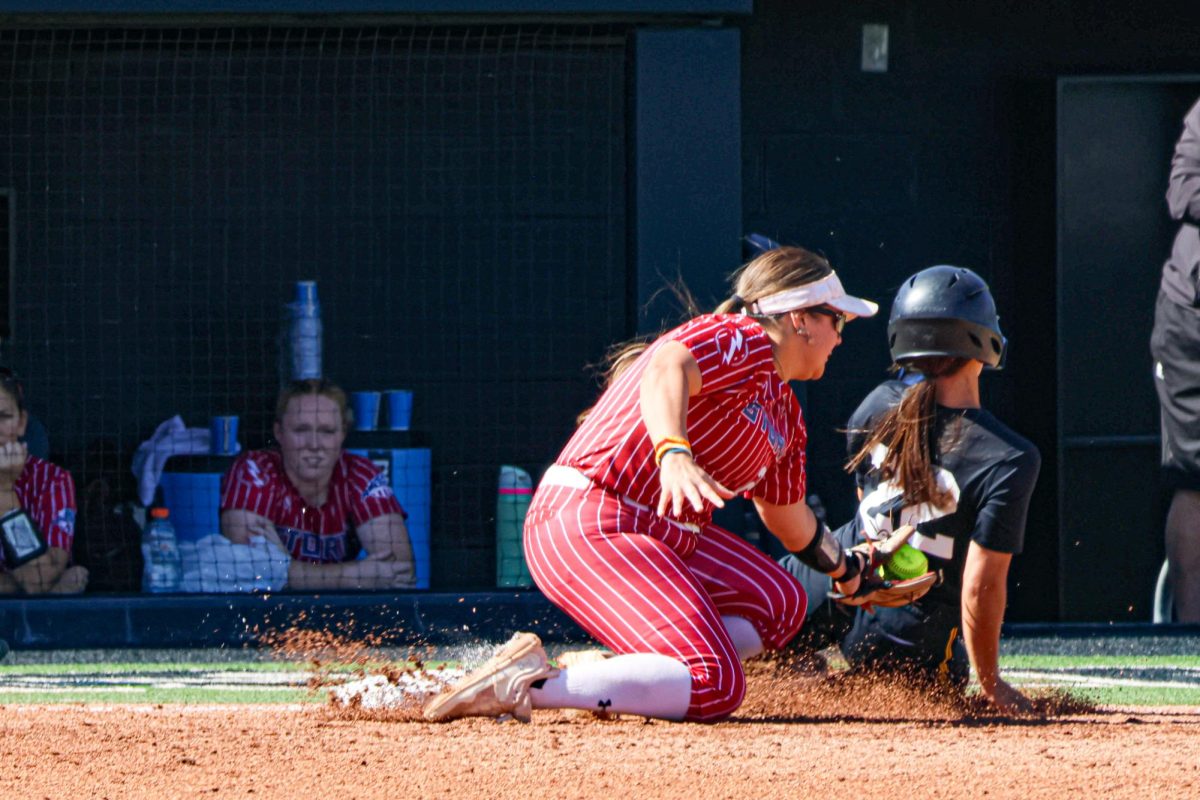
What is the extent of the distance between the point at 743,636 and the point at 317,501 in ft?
8.54

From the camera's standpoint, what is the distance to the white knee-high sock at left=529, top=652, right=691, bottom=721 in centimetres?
370

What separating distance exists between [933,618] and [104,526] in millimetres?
3538

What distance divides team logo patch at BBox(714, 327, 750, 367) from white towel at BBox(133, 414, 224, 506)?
3481 millimetres

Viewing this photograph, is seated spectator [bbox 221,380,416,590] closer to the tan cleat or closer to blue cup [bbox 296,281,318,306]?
blue cup [bbox 296,281,318,306]

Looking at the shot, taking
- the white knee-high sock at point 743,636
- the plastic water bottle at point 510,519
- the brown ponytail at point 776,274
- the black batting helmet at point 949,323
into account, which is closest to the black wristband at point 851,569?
the white knee-high sock at point 743,636

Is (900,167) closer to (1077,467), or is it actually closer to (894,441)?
(1077,467)

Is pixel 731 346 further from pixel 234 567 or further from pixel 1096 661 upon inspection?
pixel 234 567

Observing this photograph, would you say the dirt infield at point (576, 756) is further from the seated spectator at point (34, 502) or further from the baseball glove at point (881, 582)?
the seated spectator at point (34, 502)

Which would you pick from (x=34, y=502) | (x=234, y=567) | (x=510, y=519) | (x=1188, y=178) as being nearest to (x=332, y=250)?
(x=510, y=519)

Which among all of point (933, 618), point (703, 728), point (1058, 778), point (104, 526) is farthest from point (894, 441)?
point (104, 526)

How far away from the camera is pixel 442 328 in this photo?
23.4ft

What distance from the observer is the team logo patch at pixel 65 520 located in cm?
628

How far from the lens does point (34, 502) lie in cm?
624

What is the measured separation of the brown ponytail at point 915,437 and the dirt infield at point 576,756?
1.83ft
